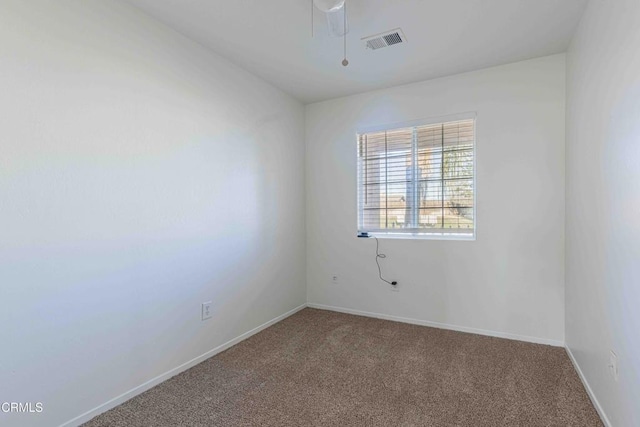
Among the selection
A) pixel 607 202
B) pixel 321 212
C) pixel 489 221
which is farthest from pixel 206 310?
pixel 607 202

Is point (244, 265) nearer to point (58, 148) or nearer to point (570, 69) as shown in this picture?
point (58, 148)

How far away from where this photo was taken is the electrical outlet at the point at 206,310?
256cm

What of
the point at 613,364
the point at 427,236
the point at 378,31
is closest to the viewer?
the point at 613,364

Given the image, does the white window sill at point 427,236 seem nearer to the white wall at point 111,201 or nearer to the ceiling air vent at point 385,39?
the white wall at point 111,201

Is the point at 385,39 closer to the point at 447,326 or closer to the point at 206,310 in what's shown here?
the point at 206,310

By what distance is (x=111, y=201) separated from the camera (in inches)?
76.0

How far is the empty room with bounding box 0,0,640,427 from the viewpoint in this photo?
1629 millimetres

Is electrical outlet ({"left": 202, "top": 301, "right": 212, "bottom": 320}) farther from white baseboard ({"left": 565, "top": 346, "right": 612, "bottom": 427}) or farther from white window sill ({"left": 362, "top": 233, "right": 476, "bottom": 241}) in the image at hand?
white baseboard ({"left": 565, "top": 346, "right": 612, "bottom": 427})

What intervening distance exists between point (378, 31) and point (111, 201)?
2.13m

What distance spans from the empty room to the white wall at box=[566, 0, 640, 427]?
2 centimetres

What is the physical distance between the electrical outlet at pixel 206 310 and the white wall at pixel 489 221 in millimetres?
1594

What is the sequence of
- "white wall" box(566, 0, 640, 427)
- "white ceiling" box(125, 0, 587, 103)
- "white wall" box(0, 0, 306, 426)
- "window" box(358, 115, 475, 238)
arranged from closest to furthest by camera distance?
"white wall" box(566, 0, 640, 427) → "white wall" box(0, 0, 306, 426) → "white ceiling" box(125, 0, 587, 103) → "window" box(358, 115, 475, 238)

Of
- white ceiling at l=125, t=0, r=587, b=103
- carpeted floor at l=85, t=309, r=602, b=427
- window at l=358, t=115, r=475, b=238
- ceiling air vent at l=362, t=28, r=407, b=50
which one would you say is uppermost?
white ceiling at l=125, t=0, r=587, b=103

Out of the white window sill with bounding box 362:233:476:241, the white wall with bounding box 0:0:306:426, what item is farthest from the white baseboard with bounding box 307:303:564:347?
the white wall with bounding box 0:0:306:426
